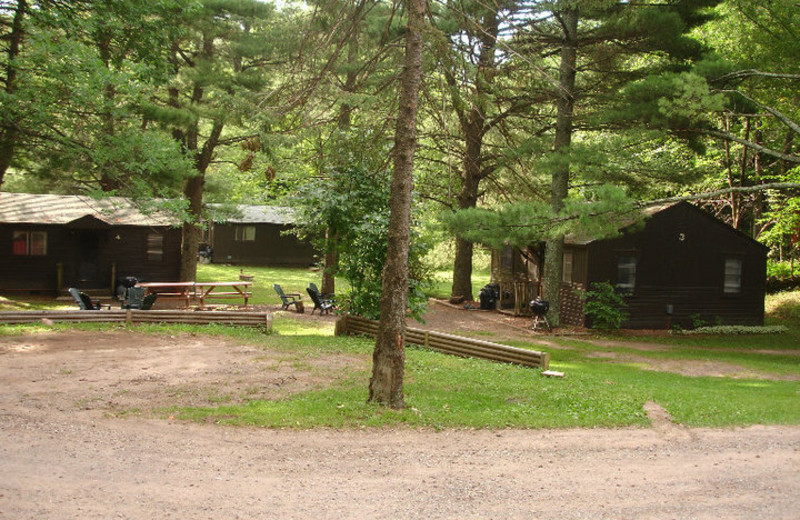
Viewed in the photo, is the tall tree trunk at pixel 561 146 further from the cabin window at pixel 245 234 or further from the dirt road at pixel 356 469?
the cabin window at pixel 245 234

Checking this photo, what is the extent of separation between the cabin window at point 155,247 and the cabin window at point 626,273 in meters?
17.2

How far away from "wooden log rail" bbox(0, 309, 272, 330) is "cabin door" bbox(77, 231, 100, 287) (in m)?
9.56

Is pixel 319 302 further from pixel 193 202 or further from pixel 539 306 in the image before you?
pixel 193 202

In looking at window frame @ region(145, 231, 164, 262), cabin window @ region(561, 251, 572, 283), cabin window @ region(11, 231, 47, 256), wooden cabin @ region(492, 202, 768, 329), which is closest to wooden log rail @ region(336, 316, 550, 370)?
wooden cabin @ region(492, 202, 768, 329)

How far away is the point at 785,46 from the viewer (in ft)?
55.1

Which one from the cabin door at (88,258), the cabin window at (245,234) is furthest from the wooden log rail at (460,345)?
the cabin window at (245,234)

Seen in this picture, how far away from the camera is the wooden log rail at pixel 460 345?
13.2 m

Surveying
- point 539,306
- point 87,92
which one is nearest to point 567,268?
point 539,306

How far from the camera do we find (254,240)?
4169 cm

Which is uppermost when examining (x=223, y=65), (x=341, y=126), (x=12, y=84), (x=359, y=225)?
(x=223, y=65)

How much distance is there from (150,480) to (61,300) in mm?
19339

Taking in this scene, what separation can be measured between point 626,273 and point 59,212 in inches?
812

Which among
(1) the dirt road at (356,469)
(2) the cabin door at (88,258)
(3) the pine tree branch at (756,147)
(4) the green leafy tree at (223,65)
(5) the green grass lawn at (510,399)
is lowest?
(1) the dirt road at (356,469)

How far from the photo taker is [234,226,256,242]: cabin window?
41.4 metres
